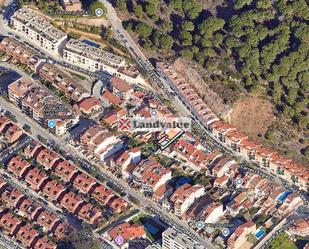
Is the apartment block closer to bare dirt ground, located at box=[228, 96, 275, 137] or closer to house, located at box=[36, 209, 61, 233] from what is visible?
bare dirt ground, located at box=[228, 96, 275, 137]

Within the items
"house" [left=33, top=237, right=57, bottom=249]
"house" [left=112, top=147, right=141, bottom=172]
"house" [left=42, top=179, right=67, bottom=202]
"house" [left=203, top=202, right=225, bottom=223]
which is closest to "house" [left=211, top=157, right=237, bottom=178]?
"house" [left=203, top=202, right=225, bottom=223]

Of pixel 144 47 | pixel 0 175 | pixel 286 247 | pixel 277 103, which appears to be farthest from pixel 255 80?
pixel 0 175

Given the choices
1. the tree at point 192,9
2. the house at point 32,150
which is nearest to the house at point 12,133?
the house at point 32,150

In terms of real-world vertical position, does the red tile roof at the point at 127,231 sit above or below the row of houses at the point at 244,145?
below

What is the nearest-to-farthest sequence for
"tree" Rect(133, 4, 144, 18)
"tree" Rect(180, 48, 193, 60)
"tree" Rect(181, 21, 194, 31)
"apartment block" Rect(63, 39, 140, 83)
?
"apartment block" Rect(63, 39, 140, 83), "tree" Rect(180, 48, 193, 60), "tree" Rect(181, 21, 194, 31), "tree" Rect(133, 4, 144, 18)

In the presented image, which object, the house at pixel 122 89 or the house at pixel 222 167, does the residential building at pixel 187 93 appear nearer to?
the house at pixel 122 89
